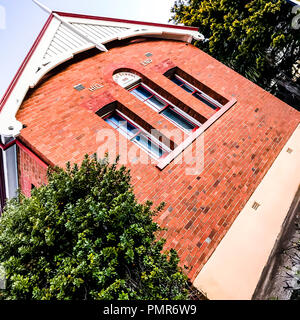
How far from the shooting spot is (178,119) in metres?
9.59

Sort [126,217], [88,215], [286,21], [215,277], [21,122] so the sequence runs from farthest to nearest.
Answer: [286,21] → [21,122] → [215,277] → [126,217] → [88,215]

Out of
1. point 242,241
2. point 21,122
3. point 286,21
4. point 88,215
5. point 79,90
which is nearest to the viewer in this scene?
point 88,215

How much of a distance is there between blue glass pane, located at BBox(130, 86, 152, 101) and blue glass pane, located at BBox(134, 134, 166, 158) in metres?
2.23

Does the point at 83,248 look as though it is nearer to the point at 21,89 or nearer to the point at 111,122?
the point at 111,122

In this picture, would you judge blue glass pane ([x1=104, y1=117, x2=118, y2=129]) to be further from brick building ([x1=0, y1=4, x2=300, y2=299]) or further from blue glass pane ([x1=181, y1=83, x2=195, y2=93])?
blue glass pane ([x1=181, y1=83, x2=195, y2=93])

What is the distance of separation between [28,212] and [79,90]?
561 centimetres

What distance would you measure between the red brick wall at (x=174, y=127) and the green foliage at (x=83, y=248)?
2.00 m

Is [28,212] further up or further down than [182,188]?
further down

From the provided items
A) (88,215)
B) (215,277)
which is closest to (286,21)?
(215,277)

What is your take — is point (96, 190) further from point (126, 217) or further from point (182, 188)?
point (182, 188)

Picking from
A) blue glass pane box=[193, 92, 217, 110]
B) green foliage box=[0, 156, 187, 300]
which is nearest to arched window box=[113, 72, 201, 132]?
blue glass pane box=[193, 92, 217, 110]

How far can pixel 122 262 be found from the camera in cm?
402

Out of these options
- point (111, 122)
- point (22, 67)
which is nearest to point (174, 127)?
point (111, 122)

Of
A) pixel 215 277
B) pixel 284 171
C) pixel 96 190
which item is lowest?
pixel 215 277
